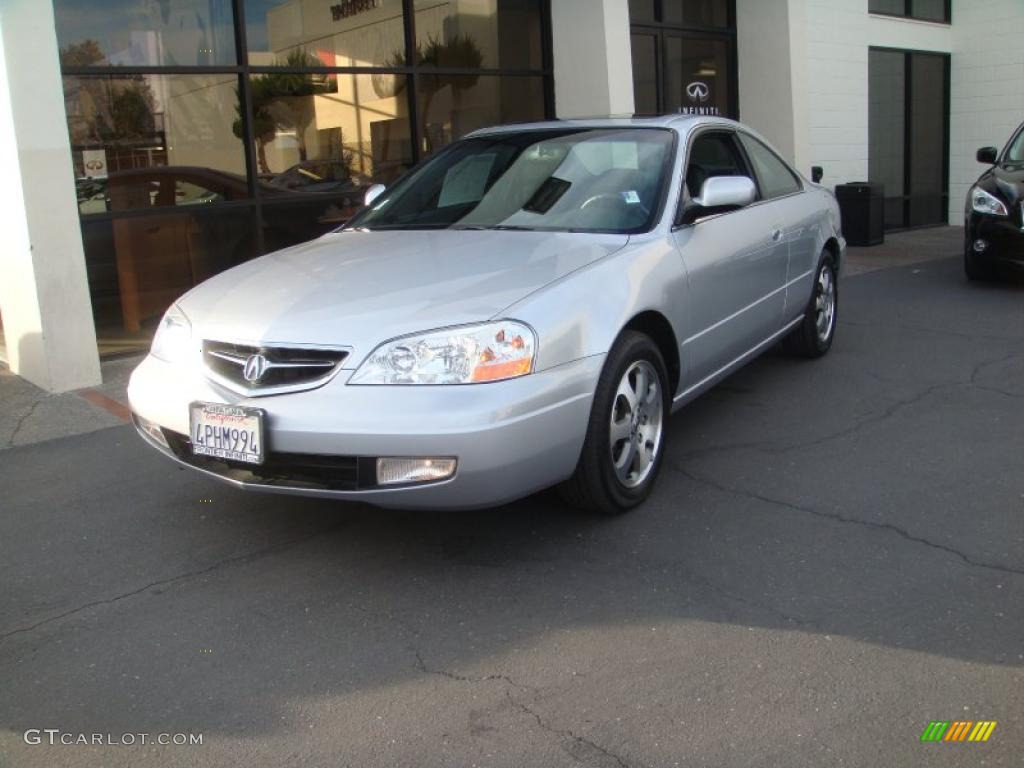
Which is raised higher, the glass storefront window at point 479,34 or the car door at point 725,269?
the glass storefront window at point 479,34

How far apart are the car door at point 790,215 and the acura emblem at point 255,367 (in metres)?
3.33

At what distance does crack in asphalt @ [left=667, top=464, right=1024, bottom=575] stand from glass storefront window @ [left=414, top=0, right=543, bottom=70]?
20.9 ft

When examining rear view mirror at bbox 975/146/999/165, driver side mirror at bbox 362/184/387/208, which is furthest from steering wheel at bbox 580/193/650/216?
rear view mirror at bbox 975/146/999/165

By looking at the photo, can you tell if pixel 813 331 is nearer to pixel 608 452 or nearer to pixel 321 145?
pixel 608 452

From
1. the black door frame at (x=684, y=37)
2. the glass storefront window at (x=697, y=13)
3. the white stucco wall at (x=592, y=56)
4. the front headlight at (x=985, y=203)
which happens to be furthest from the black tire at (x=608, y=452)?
the glass storefront window at (x=697, y=13)

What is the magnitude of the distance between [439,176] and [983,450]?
10.0 ft

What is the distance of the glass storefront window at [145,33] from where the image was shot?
294 inches

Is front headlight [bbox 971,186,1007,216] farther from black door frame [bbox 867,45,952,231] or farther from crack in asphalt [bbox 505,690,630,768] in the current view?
crack in asphalt [bbox 505,690,630,768]

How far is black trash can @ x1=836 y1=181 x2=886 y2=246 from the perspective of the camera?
12.6m

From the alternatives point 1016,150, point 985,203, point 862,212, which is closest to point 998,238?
point 985,203

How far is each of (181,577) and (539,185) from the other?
95.8 inches

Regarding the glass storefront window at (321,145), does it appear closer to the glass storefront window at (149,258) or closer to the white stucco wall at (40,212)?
the glass storefront window at (149,258)

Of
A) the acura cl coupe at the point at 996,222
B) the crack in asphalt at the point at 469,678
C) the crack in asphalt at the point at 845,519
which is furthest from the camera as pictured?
the acura cl coupe at the point at 996,222

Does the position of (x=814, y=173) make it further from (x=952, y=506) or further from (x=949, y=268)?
(x=952, y=506)
